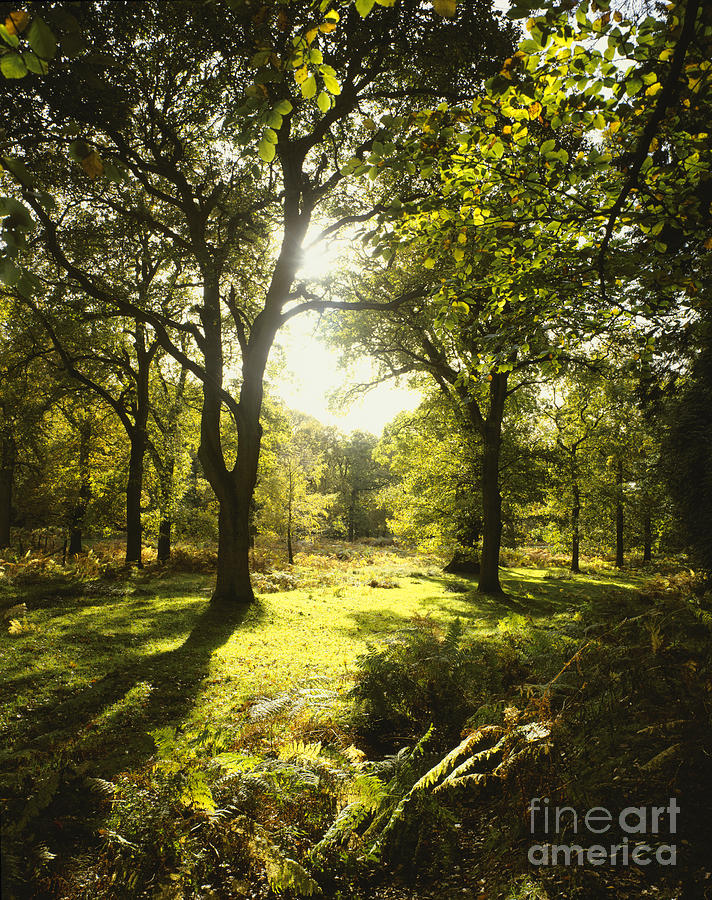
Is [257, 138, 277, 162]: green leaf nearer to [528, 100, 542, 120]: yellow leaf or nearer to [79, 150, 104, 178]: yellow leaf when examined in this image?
[79, 150, 104, 178]: yellow leaf

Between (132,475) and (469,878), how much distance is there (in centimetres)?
1658

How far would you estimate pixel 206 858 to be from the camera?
249 centimetres

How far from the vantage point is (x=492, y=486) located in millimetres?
14461

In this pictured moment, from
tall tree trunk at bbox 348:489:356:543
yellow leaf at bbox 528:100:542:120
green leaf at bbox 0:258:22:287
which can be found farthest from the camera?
tall tree trunk at bbox 348:489:356:543

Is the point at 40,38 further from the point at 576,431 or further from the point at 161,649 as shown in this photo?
the point at 576,431

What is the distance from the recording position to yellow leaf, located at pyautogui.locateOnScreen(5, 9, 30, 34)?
→ 1.50m

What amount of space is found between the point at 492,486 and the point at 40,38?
47.1 ft

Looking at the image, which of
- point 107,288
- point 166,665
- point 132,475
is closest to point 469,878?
point 166,665

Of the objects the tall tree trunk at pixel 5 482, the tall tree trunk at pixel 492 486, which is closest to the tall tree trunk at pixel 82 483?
the tall tree trunk at pixel 5 482

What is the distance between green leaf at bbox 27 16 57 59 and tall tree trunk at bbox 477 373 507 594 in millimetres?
13584

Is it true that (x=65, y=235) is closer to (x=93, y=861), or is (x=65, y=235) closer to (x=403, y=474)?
(x=93, y=861)

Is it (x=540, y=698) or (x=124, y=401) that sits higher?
(x=124, y=401)

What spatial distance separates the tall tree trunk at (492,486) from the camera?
46.8ft

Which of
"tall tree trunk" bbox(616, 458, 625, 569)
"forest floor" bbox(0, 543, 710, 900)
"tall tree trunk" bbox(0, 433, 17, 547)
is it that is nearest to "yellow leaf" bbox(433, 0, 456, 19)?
"forest floor" bbox(0, 543, 710, 900)
